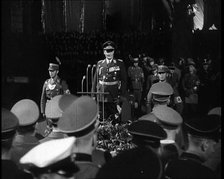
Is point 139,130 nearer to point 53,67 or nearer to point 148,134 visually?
point 148,134

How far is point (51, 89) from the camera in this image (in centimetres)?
330

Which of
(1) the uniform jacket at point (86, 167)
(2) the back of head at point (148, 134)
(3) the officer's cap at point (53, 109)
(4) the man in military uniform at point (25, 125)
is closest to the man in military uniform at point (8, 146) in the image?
(4) the man in military uniform at point (25, 125)

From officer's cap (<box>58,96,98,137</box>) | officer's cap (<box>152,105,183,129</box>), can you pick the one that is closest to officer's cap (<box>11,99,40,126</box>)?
officer's cap (<box>58,96,98,137</box>)

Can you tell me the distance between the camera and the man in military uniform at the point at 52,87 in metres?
3.25

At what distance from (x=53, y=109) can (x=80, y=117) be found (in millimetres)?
454

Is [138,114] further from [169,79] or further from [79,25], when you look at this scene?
[79,25]

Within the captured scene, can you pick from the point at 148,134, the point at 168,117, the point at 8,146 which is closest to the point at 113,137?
the point at 148,134

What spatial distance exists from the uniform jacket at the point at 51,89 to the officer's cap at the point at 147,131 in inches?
27.8

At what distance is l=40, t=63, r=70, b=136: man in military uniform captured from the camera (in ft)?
10.7

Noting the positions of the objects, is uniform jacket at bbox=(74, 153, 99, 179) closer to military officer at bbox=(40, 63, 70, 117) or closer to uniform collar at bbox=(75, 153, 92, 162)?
uniform collar at bbox=(75, 153, 92, 162)

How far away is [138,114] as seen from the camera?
330 centimetres

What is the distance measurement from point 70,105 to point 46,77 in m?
0.40

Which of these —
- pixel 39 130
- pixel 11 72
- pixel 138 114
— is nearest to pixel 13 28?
pixel 11 72

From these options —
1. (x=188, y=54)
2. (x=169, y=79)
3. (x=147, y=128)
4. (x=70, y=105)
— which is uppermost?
(x=188, y=54)
